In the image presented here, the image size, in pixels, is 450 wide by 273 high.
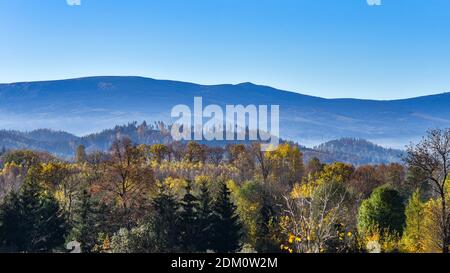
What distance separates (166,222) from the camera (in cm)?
5438

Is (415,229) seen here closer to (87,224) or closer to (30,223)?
(87,224)

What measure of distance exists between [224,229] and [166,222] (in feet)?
20.0

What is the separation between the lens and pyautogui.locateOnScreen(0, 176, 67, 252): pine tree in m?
53.7

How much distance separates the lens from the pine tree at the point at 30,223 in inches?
2114

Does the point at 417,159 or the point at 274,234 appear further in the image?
the point at 274,234

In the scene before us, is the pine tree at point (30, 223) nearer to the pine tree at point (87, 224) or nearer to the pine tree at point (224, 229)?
the pine tree at point (87, 224)

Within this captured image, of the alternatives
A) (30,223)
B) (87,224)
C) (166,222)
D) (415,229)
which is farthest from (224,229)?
(30,223)

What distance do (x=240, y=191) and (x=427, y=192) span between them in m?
32.5

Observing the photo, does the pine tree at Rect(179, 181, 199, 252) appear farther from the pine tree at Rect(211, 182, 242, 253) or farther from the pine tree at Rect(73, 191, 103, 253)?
the pine tree at Rect(73, 191, 103, 253)

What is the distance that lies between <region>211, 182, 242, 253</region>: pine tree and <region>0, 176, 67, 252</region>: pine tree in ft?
47.1

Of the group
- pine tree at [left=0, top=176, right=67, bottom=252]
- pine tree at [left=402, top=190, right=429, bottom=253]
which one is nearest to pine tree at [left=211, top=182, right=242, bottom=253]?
pine tree at [left=0, top=176, right=67, bottom=252]

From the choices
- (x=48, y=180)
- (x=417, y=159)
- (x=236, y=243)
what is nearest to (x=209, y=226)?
(x=236, y=243)
